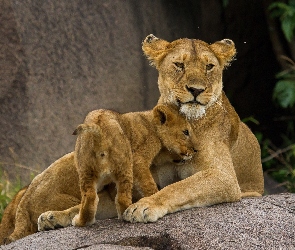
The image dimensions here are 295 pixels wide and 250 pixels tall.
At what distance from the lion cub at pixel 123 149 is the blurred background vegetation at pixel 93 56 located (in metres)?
2.08

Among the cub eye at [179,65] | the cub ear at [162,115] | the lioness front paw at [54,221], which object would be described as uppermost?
the cub eye at [179,65]

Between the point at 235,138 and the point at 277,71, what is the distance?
4051 mm

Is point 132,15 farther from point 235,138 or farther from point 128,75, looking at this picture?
point 235,138

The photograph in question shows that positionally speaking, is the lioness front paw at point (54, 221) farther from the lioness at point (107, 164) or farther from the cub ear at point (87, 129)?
the cub ear at point (87, 129)

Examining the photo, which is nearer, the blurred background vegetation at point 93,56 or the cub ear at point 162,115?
the cub ear at point 162,115

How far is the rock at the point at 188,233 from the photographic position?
4941 mm

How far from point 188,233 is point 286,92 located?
13.5 feet

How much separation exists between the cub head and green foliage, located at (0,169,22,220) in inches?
80.1

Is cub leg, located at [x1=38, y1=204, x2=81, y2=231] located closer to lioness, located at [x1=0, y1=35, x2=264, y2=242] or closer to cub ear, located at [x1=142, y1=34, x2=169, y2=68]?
lioness, located at [x1=0, y1=35, x2=264, y2=242]

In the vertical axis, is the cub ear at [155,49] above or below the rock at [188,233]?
above

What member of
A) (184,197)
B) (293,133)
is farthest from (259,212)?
(293,133)

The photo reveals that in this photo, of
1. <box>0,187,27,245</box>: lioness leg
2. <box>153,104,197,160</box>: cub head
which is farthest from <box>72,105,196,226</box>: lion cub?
<box>0,187,27,245</box>: lioness leg

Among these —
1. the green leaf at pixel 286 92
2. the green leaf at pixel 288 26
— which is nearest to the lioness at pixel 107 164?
the green leaf at pixel 288 26

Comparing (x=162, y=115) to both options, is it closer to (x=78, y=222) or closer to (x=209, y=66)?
(x=209, y=66)
